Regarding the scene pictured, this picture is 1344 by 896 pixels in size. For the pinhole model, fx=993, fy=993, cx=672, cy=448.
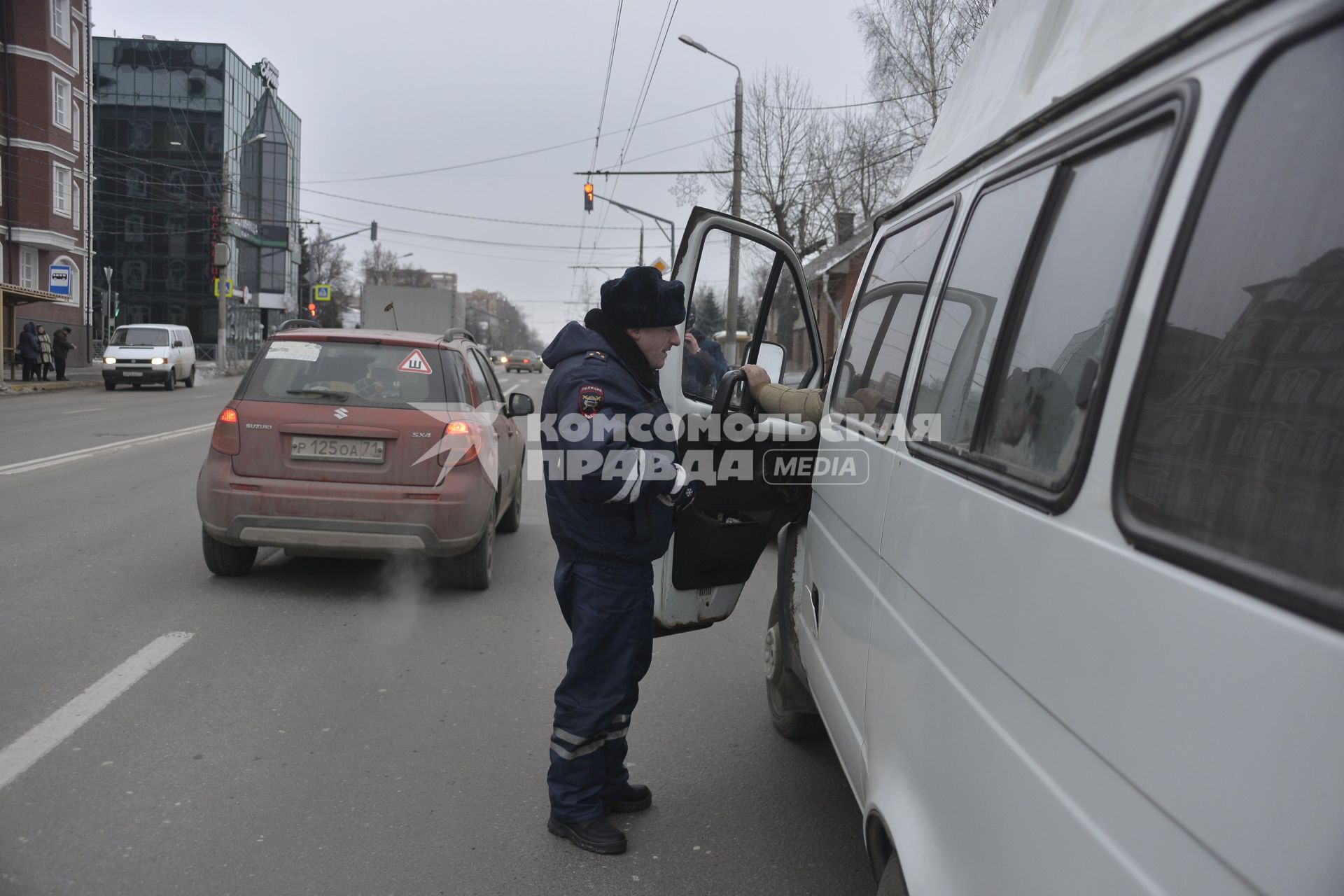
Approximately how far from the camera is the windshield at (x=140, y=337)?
27.5 metres

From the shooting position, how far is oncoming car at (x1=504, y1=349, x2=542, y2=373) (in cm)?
6331

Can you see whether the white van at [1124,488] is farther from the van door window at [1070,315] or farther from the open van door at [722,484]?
the open van door at [722,484]

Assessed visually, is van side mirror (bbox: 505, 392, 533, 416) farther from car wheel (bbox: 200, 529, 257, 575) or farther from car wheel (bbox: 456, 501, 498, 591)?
car wheel (bbox: 200, 529, 257, 575)

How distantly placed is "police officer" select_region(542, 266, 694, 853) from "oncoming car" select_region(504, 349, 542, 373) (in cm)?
5859

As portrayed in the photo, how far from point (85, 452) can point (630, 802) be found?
10878 millimetres

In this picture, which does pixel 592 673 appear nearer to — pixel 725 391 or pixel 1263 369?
pixel 725 391

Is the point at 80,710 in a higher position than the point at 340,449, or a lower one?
lower

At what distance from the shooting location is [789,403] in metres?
3.85

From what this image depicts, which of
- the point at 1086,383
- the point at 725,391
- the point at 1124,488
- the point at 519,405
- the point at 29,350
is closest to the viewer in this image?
the point at 1124,488

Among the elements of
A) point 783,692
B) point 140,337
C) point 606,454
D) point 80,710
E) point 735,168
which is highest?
point 735,168

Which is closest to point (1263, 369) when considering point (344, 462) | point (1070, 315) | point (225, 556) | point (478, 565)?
point (1070, 315)

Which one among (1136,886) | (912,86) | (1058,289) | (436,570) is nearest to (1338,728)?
(1136,886)

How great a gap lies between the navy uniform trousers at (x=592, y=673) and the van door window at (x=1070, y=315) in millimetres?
1525

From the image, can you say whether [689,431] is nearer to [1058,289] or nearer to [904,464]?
[904,464]
